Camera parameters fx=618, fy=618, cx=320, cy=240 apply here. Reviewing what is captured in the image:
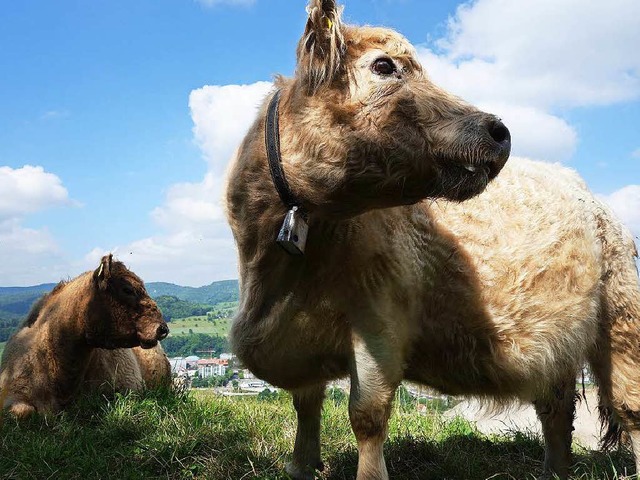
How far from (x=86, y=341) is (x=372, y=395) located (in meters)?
4.88

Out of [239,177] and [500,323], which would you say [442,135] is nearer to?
[239,177]

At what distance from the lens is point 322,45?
3311 mm

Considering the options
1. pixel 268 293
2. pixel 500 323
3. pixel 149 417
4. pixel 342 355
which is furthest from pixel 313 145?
pixel 149 417

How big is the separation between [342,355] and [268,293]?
604mm

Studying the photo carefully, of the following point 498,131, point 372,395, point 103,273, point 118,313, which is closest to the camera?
point 498,131

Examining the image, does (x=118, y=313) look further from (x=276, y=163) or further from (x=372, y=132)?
(x=372, y=132)

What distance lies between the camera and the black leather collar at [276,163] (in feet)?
11.0

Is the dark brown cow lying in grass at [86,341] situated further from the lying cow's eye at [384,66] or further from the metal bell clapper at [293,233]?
the lying cow's eye at [384,66]

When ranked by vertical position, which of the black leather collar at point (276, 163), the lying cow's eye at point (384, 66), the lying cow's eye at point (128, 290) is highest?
the lying cow's eye at point (384, 66)

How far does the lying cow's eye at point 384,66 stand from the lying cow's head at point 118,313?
510 cm

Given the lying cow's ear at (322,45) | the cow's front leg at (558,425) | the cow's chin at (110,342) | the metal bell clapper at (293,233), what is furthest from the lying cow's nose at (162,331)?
the lying cow's ear at (322,45)

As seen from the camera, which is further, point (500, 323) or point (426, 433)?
point (426, 433)

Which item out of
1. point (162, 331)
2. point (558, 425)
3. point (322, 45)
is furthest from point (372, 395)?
point (162, 331)

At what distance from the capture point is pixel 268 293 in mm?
3857
